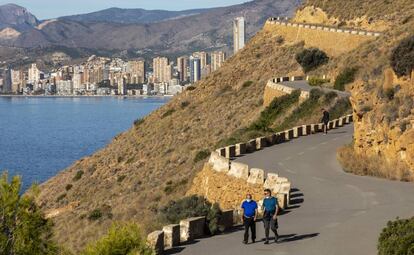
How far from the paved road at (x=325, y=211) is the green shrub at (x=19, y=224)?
2.64m

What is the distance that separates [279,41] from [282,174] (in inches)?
1701

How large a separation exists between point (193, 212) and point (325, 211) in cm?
247

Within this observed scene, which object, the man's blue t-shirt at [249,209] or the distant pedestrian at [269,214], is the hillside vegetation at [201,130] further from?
the distant pedestrian at [269,214]

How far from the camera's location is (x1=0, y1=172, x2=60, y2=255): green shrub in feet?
36.2

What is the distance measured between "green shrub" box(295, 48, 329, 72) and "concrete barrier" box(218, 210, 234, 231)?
3705 cm

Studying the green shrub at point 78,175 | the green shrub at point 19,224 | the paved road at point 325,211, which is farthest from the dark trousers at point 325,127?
the green shrub at point 78,175

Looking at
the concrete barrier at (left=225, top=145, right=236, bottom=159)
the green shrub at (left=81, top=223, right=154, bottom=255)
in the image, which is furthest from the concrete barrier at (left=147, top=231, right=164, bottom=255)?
the concrete barrier at (left=225, top=145, right=236, bottom=159)

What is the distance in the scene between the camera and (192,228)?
47.2 ft

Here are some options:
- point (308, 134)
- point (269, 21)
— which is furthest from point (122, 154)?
point (308, 134)

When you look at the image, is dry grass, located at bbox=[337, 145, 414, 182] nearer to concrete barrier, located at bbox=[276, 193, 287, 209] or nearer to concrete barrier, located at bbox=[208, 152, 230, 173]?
concrete barrier, located at bbox=[208, 152, 230, 173]

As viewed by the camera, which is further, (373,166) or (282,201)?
(373,166)

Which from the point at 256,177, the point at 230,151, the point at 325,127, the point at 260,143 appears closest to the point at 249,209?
the point at 256,177

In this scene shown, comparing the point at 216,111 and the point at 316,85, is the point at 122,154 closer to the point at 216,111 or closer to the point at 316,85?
the point at 216,111

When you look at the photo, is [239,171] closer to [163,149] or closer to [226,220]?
[226,220]
